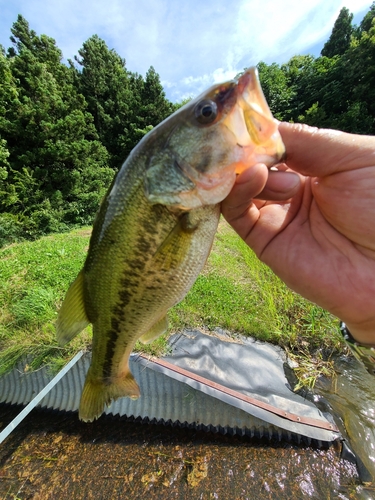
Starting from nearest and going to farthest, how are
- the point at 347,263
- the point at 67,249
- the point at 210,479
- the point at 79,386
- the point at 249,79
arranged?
1. the point at 249,79
2. the point at 347,263
3. the point at 210,479
4. the point at 79,386
5. the point at 67,249

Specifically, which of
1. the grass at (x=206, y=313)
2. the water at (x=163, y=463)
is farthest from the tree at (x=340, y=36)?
the water at (x=163, y=463)

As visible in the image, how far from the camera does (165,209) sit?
1.57 metres

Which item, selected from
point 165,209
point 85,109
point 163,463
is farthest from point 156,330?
point 85,109

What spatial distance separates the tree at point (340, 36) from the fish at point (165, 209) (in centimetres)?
4700

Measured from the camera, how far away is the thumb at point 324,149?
170cm

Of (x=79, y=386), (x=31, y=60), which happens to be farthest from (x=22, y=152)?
(x=79, y=386)

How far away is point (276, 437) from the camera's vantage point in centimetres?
383

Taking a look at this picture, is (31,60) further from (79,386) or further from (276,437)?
(276,437)

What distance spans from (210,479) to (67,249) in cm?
760

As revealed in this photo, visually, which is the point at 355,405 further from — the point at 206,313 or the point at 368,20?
the point at 368,20

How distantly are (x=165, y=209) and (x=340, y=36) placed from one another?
159 ft

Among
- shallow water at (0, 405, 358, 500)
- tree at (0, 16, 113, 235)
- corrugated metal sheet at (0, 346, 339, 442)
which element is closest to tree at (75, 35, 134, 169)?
tree at (0, 16, 113, 235)

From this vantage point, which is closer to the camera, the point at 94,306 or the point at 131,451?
the point at 94,306

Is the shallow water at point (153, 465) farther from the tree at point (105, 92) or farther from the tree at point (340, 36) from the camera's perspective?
the tree at point (340, 36)
